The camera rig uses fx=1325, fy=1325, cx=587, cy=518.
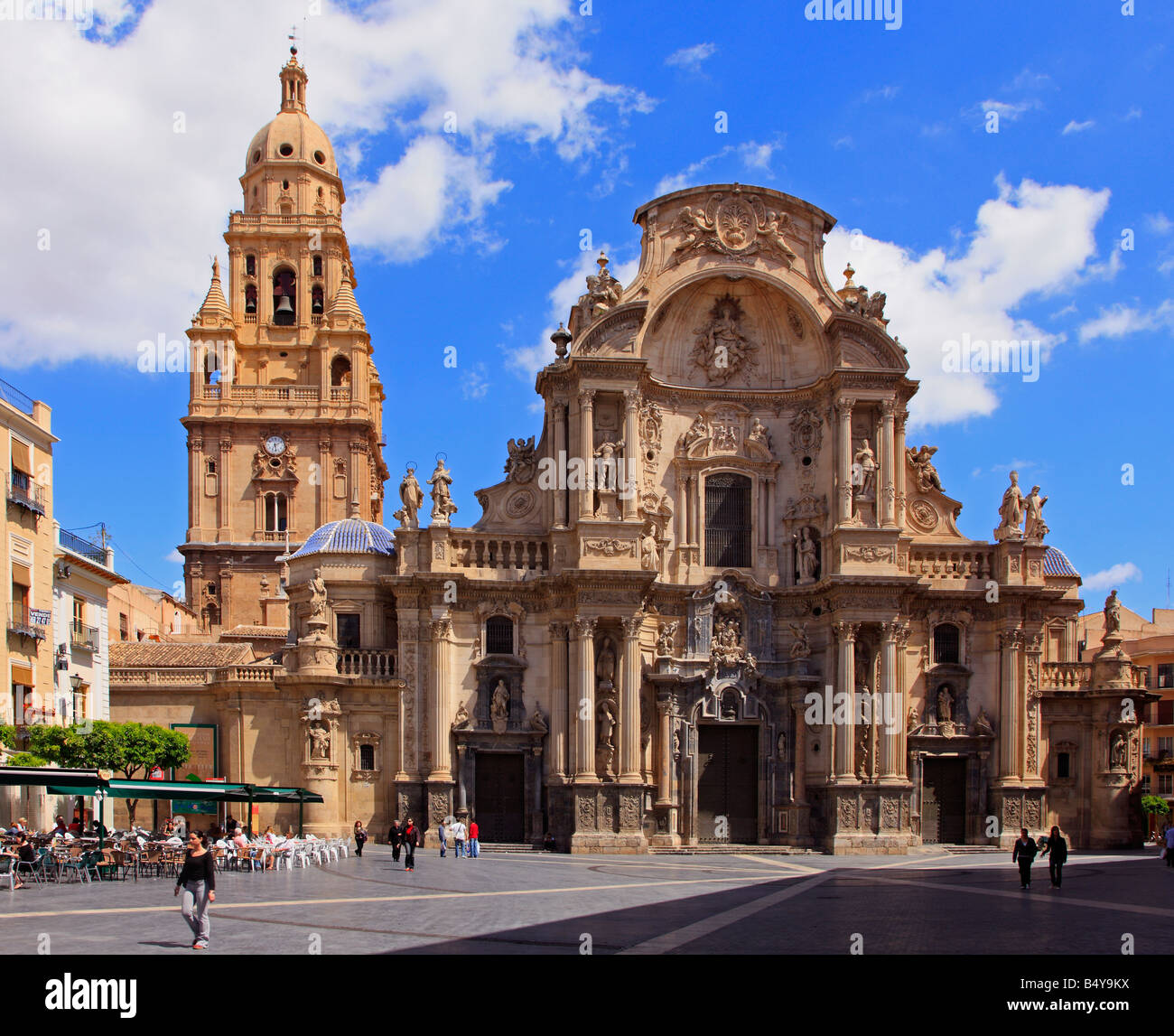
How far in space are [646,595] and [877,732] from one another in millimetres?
9375

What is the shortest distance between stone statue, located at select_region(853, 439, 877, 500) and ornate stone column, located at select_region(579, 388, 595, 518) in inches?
375

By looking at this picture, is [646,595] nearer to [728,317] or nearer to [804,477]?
[804,477]

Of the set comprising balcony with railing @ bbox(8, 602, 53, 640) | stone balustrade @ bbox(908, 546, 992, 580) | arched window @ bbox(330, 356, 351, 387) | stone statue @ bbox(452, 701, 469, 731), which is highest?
arched window @ bbox(330, 356, 351, 387)

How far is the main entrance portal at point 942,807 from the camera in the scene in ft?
158

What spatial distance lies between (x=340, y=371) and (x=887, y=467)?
44.8 metres

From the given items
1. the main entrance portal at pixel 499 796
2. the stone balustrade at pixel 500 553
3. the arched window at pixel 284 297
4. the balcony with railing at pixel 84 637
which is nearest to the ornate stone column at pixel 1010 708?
the stone balustrade at pixel 500 553

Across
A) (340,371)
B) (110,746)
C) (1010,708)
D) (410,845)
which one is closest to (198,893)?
(410,845)

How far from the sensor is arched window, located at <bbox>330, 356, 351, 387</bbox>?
82.4 metres

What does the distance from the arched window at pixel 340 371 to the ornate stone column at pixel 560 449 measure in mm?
37664

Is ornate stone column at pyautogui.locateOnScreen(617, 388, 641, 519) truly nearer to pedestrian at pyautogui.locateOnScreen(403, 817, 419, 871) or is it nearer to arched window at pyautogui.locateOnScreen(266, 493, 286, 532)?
pedestrian at pyautogui.locateOnScreen(403, 817, 419, 871)

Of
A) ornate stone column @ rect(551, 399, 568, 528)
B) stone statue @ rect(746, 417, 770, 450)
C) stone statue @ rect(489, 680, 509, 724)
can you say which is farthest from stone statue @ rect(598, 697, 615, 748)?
stone statue @ rect(746, 417, 770, 450)

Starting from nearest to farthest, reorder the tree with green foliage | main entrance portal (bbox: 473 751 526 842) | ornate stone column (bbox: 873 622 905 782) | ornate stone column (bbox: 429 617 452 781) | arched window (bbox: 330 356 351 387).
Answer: the tree with green foliage
ornate stone column (bbox: 429 617 452 781)
ornate stone column (bbox: 873 622 905 782)
main entrance portal (bbox: 473 751 526 842)
arched window (bbox: 330 356 351 387)
